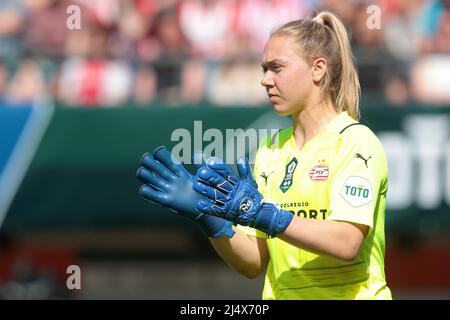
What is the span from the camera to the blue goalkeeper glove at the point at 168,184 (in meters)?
3.68

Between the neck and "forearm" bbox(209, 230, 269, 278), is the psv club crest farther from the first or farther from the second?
"forearm" bbox(209, 230, 269, 278)

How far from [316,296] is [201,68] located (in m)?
6.07

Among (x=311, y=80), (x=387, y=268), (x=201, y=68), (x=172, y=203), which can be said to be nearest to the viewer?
(x=172, y=203)

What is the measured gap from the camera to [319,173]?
3869 mm

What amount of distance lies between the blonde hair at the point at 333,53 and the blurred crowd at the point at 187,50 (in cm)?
522

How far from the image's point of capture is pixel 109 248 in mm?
10898

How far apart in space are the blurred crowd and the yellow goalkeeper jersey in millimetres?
5392

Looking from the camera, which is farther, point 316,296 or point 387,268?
point 387,268

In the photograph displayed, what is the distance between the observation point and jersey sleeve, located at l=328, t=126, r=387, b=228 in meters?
3.70

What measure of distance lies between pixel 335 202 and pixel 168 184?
0.65 metres

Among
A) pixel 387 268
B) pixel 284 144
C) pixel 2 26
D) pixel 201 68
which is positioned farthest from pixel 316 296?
pixel 2 26

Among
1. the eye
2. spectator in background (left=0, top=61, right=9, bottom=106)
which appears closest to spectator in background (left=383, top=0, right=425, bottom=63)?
spectator in background (left=0, top=61, right=9, bottom=106)

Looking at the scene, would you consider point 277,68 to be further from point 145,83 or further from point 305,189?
point 145,83

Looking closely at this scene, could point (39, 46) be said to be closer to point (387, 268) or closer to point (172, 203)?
point (387, 268)
